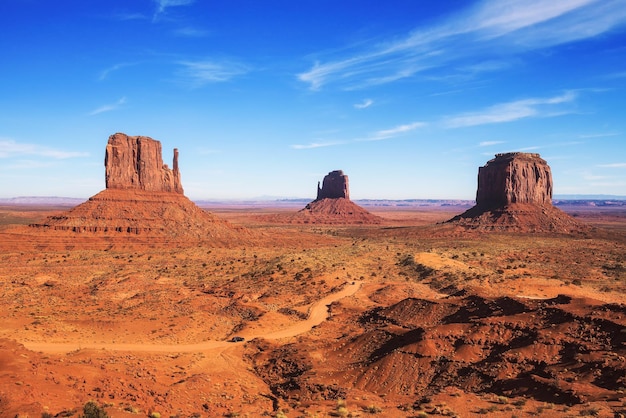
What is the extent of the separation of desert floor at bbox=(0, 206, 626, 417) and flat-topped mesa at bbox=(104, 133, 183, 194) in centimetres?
2442

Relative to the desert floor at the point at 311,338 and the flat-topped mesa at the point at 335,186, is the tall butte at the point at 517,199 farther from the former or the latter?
the flat-topped mesa at the point at 335,186

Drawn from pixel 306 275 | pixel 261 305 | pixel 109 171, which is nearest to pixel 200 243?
pixel 109 171

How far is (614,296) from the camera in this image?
38.7 metres

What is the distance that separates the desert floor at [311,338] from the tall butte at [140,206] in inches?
552

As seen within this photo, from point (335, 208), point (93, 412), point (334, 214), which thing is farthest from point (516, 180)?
point (93, 412)

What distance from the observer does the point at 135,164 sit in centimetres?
7894

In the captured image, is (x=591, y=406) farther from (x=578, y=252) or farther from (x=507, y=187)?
(x=507, y=187)

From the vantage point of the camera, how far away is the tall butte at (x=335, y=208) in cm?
14950

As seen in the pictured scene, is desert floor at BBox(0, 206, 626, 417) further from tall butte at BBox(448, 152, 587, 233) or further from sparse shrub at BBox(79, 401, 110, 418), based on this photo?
tall butte at BBox(448, 152, 587, 233)

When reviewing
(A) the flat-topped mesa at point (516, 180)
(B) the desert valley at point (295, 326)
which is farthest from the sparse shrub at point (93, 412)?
(A) the flat-topped mesa at point (516, 180)

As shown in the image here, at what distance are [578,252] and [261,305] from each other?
54.7m

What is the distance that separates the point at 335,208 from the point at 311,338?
132304mm

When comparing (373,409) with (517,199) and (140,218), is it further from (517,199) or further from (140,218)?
(517,199)

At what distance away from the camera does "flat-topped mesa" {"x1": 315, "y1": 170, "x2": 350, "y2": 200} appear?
6506 inches
